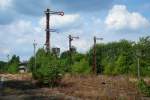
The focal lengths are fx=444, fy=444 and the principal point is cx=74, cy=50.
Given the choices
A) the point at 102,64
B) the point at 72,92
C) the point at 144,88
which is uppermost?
the point at 102,64

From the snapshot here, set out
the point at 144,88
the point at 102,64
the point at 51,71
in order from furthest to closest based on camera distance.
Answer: the point at 102,64 < the point at 51,71 < the point at 144,88

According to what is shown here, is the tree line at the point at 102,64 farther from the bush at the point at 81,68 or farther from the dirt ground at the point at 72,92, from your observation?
the dirt ground at the point at 72,92

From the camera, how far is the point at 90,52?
332ft

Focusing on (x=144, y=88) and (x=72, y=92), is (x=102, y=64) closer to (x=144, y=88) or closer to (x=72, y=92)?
(x=72, y=92)

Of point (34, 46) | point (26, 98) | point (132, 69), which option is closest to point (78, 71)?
point (132, 69)

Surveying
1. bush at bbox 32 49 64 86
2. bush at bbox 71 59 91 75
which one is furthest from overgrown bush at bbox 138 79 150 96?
bush at bbox 71 59 91 75

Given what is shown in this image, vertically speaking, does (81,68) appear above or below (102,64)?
below

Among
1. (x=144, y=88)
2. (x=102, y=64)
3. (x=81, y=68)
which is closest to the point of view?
Result: (x=144, y=88)

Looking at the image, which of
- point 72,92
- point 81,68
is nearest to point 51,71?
point 72,92

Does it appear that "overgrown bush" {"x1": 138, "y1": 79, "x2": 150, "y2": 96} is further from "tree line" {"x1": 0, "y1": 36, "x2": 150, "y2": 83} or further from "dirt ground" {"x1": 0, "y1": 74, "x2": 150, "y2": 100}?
"tree line" {"x1": 0, "y1": 36, "x2": 150, "y2": 83}

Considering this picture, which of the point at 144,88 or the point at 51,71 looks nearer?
the point at 144,88

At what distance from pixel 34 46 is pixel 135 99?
8157 cm

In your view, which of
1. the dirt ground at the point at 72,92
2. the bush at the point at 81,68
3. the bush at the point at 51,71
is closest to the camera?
the dirt ground at the point at 72,92

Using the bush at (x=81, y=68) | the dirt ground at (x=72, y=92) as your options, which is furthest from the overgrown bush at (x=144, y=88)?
the bush at (x=81, y=68)
